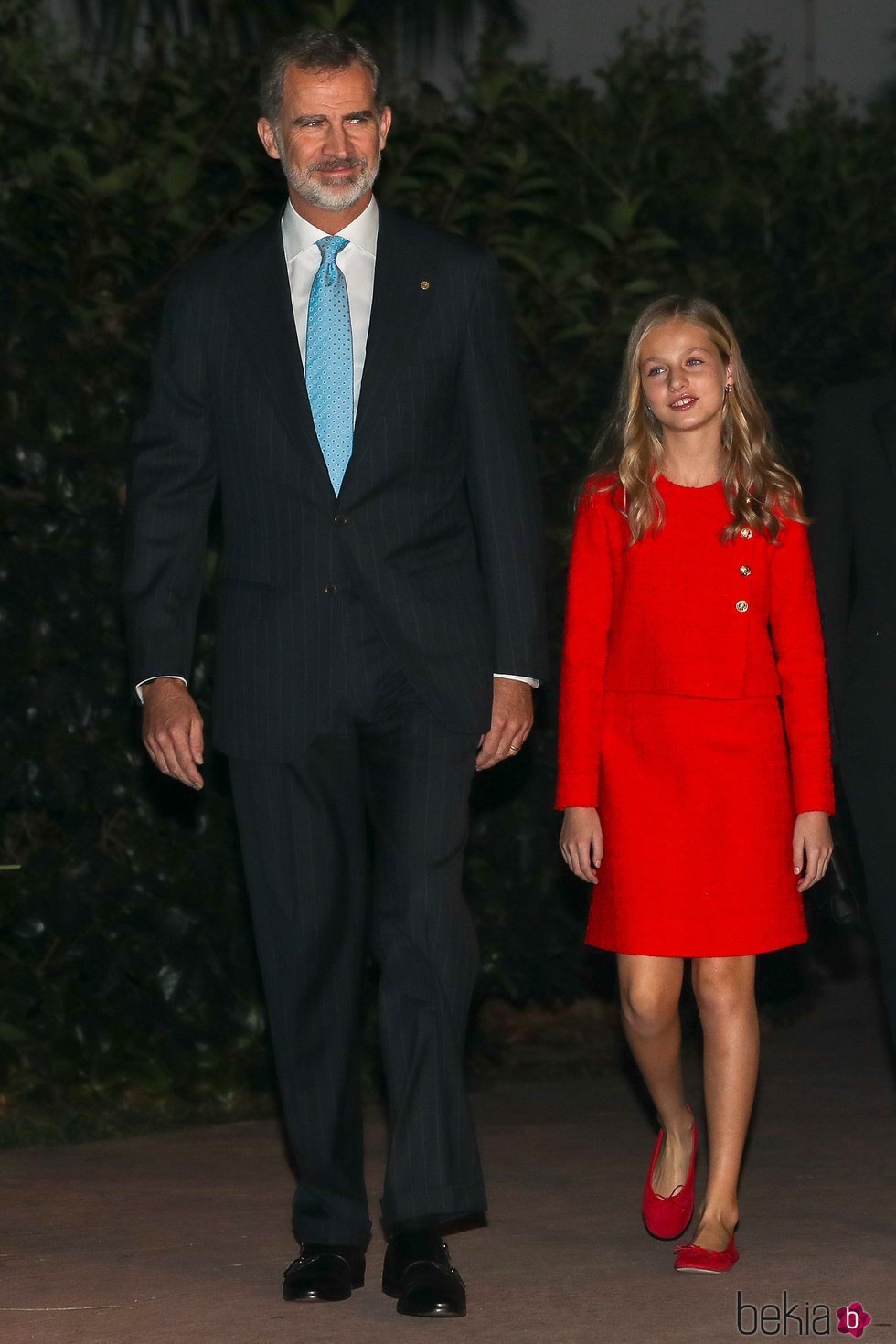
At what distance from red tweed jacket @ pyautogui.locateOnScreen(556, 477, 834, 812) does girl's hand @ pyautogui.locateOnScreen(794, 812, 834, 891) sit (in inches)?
1.2

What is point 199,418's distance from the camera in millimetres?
4457

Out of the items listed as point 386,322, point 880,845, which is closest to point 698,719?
point 880,845

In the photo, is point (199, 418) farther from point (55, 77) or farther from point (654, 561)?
point (55, 77)

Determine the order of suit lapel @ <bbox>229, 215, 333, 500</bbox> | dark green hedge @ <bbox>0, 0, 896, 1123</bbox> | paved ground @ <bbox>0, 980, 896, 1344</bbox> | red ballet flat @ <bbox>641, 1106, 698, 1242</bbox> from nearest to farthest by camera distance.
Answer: paved ground @ <bbox>0, 980, 896, 1344</bbox> < suit lapel @ <bbox>229, 215, 333, 500</bbox> < red ballet flat @ <bbox>641, 1106, 698, 1242</bbox> < dark green hedge @ <bbox>0, 0, 896, 1123</bbox>

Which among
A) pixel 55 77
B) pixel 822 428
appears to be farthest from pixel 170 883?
pixel 55 77

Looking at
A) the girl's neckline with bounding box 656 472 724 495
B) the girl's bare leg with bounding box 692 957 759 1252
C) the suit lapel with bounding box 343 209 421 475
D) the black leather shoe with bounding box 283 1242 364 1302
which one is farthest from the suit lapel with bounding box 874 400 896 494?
the black leather shoe with bounding box 283 1242 364 1302

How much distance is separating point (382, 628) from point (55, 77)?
374 centimetres

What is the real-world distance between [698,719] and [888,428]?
710 mm

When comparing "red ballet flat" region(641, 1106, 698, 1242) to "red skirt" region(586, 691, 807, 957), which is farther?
"red ballet flat" region(641, 1106, 698, 1242)

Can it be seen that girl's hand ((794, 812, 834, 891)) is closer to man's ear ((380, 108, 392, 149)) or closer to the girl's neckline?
the girl's neckline

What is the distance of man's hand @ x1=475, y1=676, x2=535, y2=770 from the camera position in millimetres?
4418

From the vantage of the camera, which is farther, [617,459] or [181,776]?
[617,459]

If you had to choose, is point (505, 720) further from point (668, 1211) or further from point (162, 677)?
point (668, 1211)

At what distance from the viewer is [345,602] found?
4.36 meters
